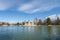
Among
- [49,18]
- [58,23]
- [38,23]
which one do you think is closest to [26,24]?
[38,23]

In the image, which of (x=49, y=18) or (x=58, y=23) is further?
(x=49, y=18)

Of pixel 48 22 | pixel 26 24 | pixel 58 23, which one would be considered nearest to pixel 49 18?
pixel 48 22

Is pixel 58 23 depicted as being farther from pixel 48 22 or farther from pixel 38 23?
pixel 38 23

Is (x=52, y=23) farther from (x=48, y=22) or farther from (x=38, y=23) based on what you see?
(x=38, y=23)

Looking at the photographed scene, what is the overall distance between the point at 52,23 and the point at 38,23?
17334 millimetres

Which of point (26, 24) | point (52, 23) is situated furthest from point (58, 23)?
point (26, 24)

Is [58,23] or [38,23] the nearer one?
[58,23]

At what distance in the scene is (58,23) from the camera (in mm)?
124000

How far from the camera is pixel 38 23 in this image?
140875 mm

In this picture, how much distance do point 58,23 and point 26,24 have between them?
140ft

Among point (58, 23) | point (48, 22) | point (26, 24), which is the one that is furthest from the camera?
point (26, 24)

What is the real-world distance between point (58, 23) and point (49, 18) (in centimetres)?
1613

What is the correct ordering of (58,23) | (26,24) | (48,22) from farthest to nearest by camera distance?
1. (26,24)
2. (48,22)
3. (58,23)

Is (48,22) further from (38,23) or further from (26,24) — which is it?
(26,24)
